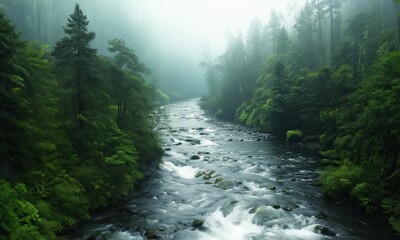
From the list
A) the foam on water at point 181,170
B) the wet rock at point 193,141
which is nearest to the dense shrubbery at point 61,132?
the foam on water at point 181,170

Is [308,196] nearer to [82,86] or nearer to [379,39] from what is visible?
[82,86]

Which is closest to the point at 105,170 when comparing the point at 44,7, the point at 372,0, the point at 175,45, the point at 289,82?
A: the point at 289,82

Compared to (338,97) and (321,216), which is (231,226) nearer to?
(321,216)

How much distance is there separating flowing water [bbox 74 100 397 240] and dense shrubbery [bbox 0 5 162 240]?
5.20ft

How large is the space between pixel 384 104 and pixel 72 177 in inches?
643

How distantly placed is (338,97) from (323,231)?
68.7ft

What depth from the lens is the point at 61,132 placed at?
1823cm

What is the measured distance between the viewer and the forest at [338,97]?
58.3ft

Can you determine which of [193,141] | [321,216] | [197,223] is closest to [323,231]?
[321,216]

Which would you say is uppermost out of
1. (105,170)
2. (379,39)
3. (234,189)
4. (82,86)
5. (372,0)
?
(372,0)

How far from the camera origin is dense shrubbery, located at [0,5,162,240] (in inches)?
525

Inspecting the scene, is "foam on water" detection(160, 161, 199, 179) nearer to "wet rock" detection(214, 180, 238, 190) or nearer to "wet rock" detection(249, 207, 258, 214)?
"wet rock" detection(214, 180, 238, 190)

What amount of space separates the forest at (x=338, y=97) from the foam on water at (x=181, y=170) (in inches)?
400

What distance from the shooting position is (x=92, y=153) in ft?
64.2
